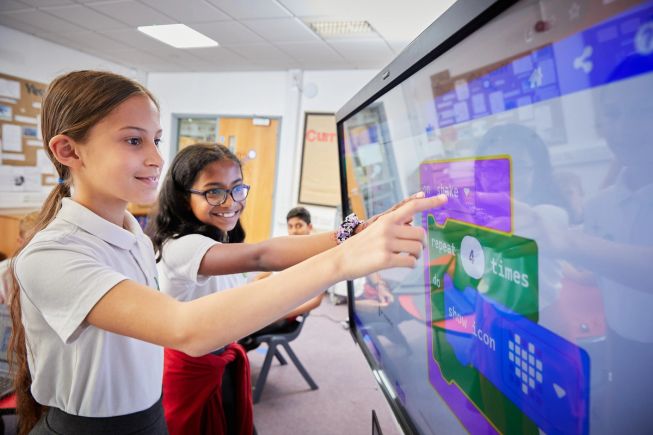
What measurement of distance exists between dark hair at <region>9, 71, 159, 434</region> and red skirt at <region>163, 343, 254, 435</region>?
1.35 feet

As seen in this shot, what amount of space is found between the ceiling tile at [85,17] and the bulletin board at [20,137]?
0.94 meters

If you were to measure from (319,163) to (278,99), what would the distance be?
1.16 meters

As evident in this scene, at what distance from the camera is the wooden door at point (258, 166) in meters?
5.50

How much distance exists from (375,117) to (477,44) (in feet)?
1.51

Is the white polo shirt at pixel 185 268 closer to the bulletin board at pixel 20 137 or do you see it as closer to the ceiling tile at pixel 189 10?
the ceiling tile at pixel 189 10

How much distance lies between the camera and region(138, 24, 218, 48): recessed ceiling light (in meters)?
3.96

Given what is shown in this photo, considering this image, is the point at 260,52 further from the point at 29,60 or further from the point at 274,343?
the point at 274,343

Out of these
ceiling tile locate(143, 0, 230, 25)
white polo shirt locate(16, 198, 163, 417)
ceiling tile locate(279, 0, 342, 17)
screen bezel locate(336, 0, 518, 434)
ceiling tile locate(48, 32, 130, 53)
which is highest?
ceiling tile locate(48, 32, 130, 53)

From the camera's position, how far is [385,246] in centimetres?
49

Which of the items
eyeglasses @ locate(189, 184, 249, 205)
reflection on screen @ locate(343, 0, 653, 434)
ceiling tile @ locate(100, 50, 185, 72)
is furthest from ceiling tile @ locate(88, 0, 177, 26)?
reflection on screen @ locate(343, 0, 653, 434)

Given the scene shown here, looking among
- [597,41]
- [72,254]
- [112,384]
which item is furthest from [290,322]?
[597,41]

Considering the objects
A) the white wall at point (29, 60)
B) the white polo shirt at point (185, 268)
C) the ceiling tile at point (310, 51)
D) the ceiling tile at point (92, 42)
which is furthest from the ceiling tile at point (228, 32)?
the white polo shirt at point (185, 268)

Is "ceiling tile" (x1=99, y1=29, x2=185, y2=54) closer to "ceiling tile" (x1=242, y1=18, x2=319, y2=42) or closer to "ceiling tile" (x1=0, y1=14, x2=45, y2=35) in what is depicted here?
"ceiling tile" (x1=0, y1=14, x2=45, y2=35)

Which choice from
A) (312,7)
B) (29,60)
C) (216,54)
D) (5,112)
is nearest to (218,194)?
(312,7)
